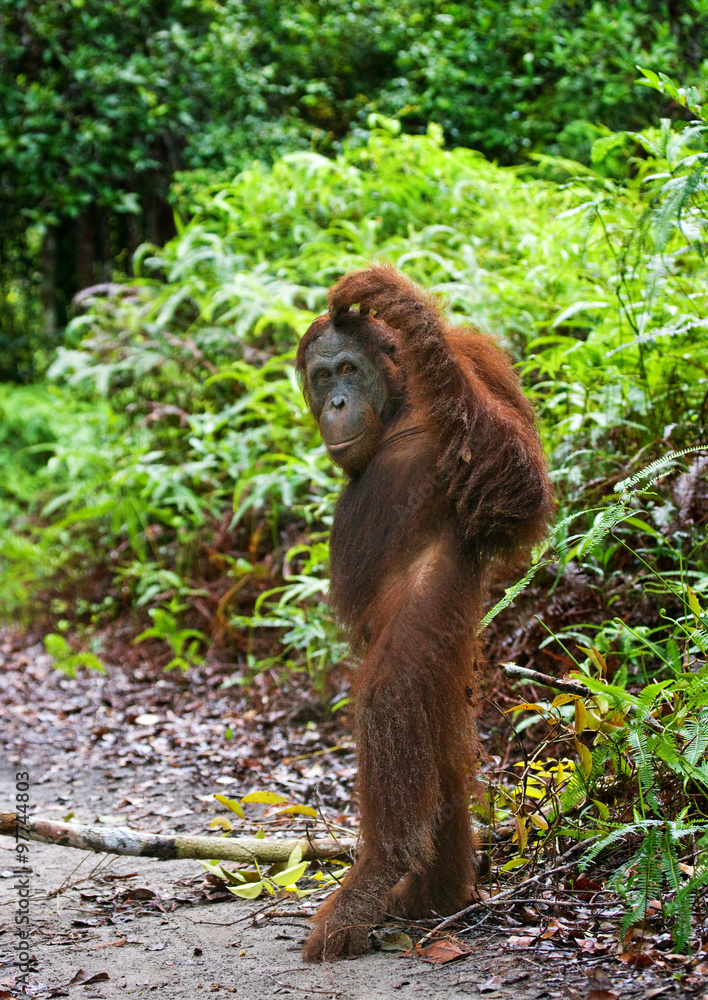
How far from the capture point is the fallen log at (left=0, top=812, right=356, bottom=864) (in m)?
2.43

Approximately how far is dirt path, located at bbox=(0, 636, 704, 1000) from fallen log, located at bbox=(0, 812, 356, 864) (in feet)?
0.47

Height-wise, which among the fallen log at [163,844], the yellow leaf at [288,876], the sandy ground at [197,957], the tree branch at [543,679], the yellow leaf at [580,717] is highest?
the tree branch at [543,679]

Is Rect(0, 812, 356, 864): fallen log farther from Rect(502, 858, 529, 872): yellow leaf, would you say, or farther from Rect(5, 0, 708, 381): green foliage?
Rect(5, 0, 708, 381): green foliage

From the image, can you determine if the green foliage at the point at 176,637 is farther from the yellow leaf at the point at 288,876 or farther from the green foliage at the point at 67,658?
the yellow leaf at the point at 288,876

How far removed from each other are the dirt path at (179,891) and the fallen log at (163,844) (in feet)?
0.47

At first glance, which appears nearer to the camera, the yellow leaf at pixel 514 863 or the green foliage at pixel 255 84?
the yellow leaf at pixel 514 863

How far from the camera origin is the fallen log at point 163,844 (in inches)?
95.6

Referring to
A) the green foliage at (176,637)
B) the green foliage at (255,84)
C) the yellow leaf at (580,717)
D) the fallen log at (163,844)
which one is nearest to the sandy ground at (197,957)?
the fallen log at (163,844)

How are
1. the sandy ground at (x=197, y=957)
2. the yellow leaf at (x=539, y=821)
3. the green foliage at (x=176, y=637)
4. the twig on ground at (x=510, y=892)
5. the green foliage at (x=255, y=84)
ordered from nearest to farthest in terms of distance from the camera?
the sandy ground at (x=197, y=957)
the twig on ground at (x=510, y=892)
the yellow leaf at (x=539, y=821)
the green foliage at (x=176, y=637)
the green foliage at (x=255, y=84)

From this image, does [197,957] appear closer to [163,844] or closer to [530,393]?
[163,844]

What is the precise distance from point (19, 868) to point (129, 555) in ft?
11.2

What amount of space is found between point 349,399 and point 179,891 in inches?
61.1

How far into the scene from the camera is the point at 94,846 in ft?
8.04

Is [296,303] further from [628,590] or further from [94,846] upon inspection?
[94,846]
